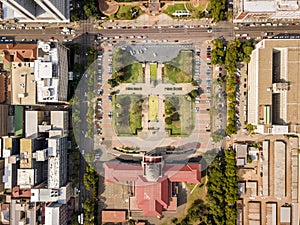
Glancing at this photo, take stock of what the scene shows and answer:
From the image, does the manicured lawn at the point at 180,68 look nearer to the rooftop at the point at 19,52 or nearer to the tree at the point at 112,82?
the tree at the point at 112,82

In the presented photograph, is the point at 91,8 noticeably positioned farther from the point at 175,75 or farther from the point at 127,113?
the point at 127,113

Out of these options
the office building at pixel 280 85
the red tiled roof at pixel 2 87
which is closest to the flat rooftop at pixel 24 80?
the red tiled roof at pixel 2 87

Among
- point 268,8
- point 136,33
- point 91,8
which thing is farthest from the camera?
point 136,33

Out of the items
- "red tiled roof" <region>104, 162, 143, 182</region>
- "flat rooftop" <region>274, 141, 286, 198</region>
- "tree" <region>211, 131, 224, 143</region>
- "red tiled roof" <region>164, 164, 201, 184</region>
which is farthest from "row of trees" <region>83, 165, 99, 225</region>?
"flat rooftop" <region>274, 141, 286, 198</region>

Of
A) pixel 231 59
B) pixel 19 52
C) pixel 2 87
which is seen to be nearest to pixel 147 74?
pixel 231 59

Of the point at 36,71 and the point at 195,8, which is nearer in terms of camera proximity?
the point at 36,71

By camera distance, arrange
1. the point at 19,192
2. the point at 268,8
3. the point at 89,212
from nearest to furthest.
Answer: the point at 268,8
the point at 19,192
the point at 89,212
